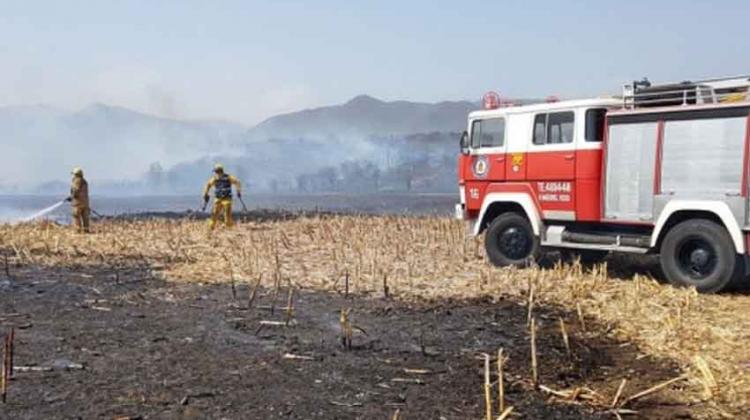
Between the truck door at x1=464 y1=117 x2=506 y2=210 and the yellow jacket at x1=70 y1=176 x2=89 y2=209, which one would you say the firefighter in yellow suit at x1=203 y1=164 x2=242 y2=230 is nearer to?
the yellow jacket at x1=70 y1=176 x2=89 y2=209

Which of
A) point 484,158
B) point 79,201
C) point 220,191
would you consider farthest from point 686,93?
point 79,201

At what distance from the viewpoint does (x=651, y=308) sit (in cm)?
890

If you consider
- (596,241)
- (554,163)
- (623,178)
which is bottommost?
(596,241)

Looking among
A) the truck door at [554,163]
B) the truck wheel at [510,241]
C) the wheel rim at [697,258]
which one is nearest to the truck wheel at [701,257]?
the wheel rim at [697,258]

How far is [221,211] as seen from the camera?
67.9 ft

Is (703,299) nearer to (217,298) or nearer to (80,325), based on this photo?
(217,298)

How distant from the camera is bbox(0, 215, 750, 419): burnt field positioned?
5.62m

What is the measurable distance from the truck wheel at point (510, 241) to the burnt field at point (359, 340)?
0.58 m

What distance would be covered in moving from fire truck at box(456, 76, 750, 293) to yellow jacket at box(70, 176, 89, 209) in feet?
37.2

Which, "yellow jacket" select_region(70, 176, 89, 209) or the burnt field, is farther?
"yellow jacket" select_region(70, 176, 89, 209)

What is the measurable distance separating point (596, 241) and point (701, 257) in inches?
65.7

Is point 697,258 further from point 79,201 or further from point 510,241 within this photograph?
point 79,201

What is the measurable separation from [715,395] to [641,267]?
7.07m

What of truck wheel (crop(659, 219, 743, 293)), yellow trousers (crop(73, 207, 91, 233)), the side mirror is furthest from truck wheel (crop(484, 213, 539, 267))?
yellow trousers (crop(73, 207, 91, 233))
